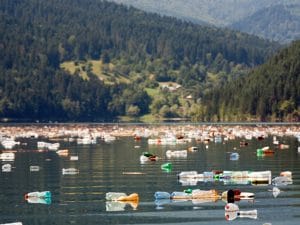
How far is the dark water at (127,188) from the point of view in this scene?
47312 mm

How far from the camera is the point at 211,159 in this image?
81625 mm

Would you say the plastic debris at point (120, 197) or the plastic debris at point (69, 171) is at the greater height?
the plastic debris at point (69, 171)

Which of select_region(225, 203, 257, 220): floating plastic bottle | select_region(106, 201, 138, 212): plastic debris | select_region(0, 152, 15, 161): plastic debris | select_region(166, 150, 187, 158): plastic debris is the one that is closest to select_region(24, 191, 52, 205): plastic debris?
select_region(106, 201, 138, 212): plastic debris

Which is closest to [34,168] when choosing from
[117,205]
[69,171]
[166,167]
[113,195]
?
[69,171]

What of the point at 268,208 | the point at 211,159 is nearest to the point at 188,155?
the point at 211,159

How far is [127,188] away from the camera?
192 ft

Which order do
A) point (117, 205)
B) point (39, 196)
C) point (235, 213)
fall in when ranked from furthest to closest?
1. point (39, 196)
2. point (117, 205)
3. point (235, 213)

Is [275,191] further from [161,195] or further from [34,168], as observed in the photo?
[34,168]

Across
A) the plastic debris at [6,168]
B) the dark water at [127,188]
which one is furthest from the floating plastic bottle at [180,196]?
the plastic debris at [6,168]

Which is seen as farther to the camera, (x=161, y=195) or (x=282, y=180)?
(x=282, y=180)

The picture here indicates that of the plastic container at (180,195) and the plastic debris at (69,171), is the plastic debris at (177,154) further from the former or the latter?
the plastic container at (180,195)

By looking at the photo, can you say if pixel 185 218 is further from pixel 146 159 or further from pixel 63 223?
pixel 146 159

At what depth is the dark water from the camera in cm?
4731

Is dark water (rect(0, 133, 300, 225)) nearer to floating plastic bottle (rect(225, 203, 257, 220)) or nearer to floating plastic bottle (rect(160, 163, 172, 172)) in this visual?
floating plastic bottle (rect(225, 203, 257, 220))
